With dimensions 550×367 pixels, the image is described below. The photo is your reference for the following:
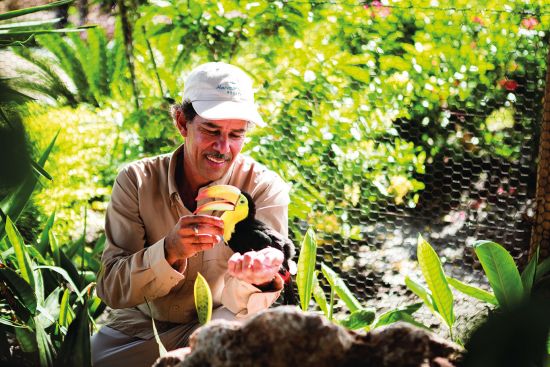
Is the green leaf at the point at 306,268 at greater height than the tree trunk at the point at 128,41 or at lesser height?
lesser

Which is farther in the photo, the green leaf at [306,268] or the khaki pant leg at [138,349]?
the green leaf at [306,268]

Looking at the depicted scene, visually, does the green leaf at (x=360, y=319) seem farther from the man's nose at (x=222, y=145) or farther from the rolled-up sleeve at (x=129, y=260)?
the man's nose at (x=222, y=145)

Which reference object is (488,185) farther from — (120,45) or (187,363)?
(187,363)

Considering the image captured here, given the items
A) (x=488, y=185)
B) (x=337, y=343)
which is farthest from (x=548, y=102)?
(x=337, y=343)

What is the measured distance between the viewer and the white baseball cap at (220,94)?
2.25m

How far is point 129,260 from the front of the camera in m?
2.18

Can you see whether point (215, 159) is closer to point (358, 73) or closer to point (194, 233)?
point (194, 233)

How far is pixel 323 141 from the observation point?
377cm

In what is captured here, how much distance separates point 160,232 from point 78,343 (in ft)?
1.51

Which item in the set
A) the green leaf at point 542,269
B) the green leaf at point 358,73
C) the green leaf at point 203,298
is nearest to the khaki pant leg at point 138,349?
the green leaf at point 203,298

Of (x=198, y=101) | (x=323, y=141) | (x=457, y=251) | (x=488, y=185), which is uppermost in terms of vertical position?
(x=198, y=101)

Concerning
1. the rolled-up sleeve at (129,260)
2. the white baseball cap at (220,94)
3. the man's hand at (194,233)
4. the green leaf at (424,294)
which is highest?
the white baseball cap at (220,94)

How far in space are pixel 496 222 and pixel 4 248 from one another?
223cm

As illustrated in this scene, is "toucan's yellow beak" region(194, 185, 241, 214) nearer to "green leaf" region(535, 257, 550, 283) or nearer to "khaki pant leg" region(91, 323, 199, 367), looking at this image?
"khaki pant leg" region(91, 323, 199, 367)
